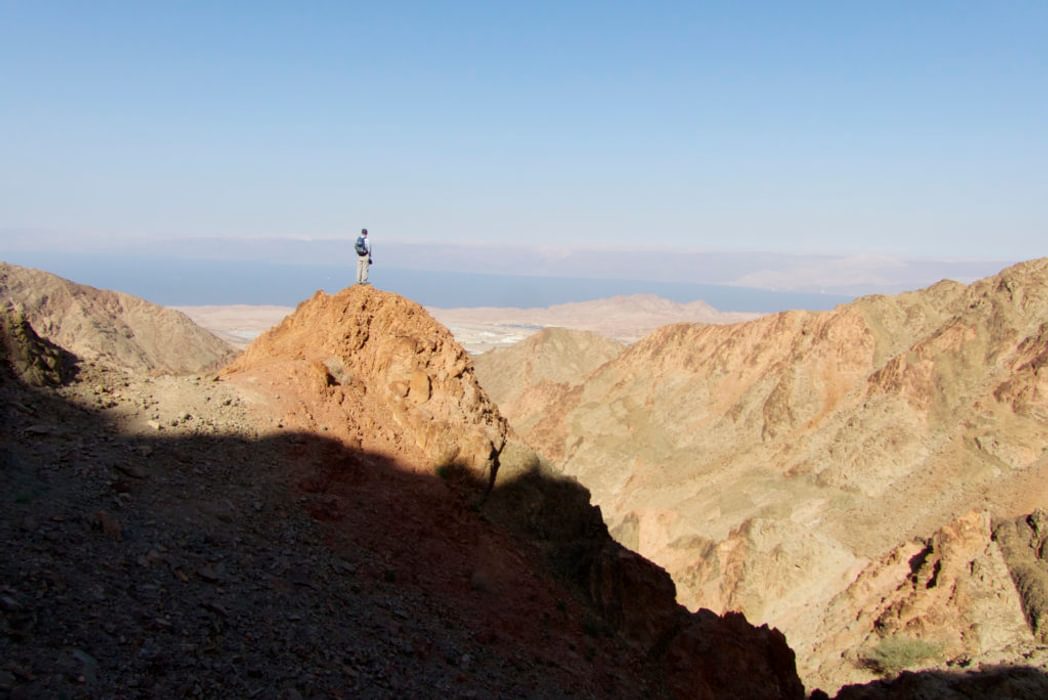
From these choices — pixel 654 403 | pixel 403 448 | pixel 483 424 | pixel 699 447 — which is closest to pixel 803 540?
pixel 699 447

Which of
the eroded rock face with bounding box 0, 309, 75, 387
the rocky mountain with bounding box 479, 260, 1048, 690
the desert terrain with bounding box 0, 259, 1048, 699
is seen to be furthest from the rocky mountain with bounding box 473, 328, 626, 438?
the eroded rock face with bounding box 0, 309, 75, 387

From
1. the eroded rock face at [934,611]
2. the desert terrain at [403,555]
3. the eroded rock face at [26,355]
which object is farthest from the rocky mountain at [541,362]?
the eroded rock face at [26,355]

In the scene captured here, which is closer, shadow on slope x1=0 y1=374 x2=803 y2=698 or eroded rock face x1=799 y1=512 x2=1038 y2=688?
shadow on slope x1=0 y1=374 x2=803 y2=698

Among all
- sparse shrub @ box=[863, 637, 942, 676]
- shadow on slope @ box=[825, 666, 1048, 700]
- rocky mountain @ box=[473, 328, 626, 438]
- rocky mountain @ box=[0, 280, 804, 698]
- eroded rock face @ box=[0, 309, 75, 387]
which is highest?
eroded rock face @ box=[0, 309, 75, 387]

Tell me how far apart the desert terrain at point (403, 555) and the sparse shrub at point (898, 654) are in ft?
0.35

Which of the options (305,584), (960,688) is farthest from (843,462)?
(305,584)

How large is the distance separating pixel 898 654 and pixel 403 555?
1972 cm

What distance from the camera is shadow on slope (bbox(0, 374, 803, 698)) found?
6824 mm

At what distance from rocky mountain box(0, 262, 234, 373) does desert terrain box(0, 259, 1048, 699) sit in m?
42.5

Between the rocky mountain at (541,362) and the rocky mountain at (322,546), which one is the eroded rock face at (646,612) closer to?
the rocky mountain at (322,546)

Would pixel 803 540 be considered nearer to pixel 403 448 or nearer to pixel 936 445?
pixel 936 445

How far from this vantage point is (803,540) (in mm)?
31797

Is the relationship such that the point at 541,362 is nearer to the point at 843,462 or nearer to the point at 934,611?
the point at 843,462

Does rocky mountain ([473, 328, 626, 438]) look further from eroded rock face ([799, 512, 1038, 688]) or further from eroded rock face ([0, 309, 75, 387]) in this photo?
eroded rock face ([0, 309, 75, 387])
